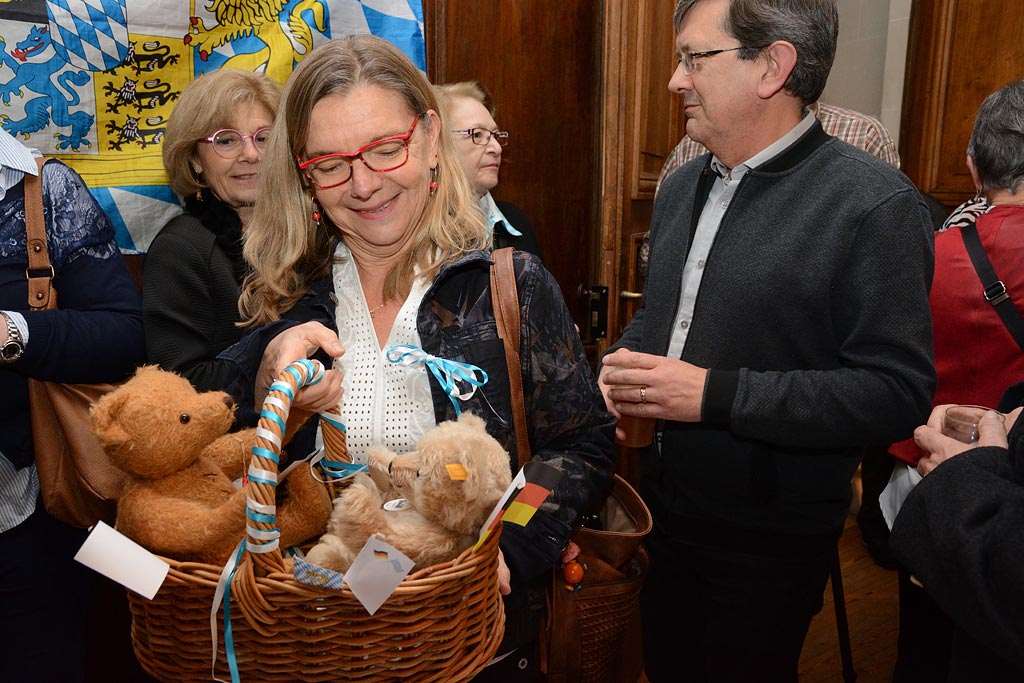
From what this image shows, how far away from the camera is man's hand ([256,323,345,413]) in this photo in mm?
960

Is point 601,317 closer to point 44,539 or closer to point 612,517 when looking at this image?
point 612,517

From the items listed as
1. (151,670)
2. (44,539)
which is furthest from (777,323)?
(44,539)

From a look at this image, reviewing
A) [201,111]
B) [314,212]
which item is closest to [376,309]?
[314,212]

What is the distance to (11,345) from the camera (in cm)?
130

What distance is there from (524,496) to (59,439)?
3.39ft

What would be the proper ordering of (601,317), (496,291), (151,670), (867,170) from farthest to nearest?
1. (601,317)
2. (867,170)
3. (496,291)
4. (151,670)

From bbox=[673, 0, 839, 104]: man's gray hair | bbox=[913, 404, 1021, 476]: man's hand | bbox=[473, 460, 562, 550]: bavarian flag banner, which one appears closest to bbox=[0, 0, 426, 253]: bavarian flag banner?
bbox=[673, 0, 839, 104]: man's gray hair

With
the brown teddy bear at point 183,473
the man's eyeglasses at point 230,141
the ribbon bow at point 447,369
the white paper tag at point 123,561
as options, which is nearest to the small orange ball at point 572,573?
the ribbon bow at point 447,369

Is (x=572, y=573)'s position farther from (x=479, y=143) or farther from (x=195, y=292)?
(x=479, y=143)

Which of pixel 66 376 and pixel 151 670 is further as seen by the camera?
pixel 66 376

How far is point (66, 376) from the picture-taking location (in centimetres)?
137

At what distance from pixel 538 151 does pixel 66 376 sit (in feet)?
6.10

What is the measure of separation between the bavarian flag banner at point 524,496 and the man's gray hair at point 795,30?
37.5 inches

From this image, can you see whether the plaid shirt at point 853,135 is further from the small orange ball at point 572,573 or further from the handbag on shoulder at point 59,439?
the handbag on shoulder at point 59,439
